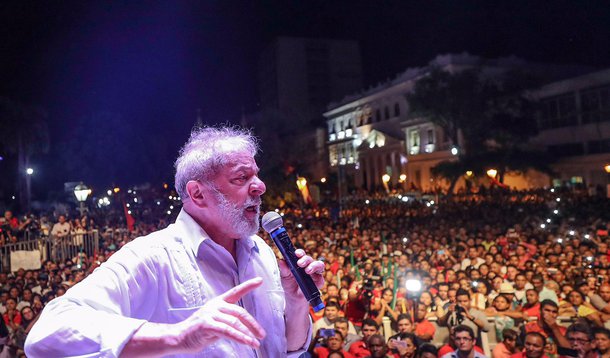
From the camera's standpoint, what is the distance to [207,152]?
1.94m

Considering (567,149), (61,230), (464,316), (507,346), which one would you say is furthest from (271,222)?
(567,149)

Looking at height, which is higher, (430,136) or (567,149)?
(430,136)

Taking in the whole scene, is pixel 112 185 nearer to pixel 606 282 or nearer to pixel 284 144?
pixel 284 144

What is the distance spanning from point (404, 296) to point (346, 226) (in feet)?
28.7

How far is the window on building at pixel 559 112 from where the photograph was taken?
1170 inches

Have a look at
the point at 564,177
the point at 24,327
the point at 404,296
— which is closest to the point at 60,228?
the point at 24,327

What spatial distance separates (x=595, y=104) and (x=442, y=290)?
25698 mm

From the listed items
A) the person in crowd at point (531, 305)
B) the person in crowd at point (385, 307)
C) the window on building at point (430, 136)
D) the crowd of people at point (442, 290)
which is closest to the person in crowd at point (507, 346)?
the crowd of people at point (442, 290)

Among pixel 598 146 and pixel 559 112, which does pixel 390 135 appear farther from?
pixel 598 146

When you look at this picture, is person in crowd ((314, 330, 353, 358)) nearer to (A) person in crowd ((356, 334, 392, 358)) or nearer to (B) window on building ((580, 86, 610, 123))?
(A) person in crowd ((356, 334, 392, 358))

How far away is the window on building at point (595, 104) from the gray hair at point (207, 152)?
97.9 ft

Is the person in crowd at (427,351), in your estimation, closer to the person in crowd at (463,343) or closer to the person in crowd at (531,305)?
the person in crowd at (463,343)

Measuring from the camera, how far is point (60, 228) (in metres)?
12.5

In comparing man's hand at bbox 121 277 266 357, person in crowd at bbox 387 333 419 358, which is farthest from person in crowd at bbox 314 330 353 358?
man's hand at bbox 121 277 266 357
